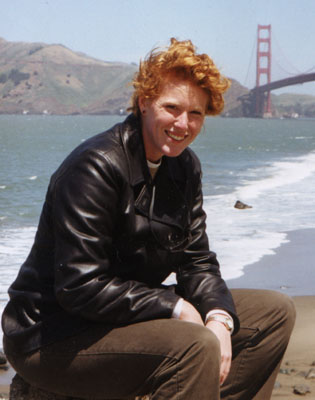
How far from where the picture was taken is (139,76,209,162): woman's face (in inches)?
75.2

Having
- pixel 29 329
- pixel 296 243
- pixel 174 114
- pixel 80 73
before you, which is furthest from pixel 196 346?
pixel 80 73

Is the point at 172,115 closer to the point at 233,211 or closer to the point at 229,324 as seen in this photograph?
the point at 229,324

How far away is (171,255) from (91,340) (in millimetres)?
343

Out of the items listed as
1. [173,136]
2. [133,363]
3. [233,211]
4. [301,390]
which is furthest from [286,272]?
[233,211]

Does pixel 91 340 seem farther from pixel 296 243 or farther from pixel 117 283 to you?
pixel 296 243

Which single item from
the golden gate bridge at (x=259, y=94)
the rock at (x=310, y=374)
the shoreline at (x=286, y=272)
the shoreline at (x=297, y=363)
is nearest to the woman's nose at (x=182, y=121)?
the shoreline at (x=297, y=363)

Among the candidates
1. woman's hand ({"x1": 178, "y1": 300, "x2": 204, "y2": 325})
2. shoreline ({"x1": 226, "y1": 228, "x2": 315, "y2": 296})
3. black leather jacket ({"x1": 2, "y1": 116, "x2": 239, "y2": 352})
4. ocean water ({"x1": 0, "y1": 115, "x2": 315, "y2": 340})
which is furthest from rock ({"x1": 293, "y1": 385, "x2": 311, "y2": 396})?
shoreline ({"x1": 226, "y1": 228, "x2": 315, "y2": 296})

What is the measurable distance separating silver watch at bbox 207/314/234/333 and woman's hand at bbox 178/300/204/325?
66mm

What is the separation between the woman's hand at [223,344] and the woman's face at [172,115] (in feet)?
1.53

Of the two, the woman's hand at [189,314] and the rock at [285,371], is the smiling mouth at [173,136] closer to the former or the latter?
the woman's hand at [189,314]

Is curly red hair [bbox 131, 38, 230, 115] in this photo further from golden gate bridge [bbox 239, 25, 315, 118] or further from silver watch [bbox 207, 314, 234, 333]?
golden gate bridge [bbox 239, 25, 315, 118]

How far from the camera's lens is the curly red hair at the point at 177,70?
1877 millimetres

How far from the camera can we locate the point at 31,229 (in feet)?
28.2

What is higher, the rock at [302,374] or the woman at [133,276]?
the woman at [133,276]
